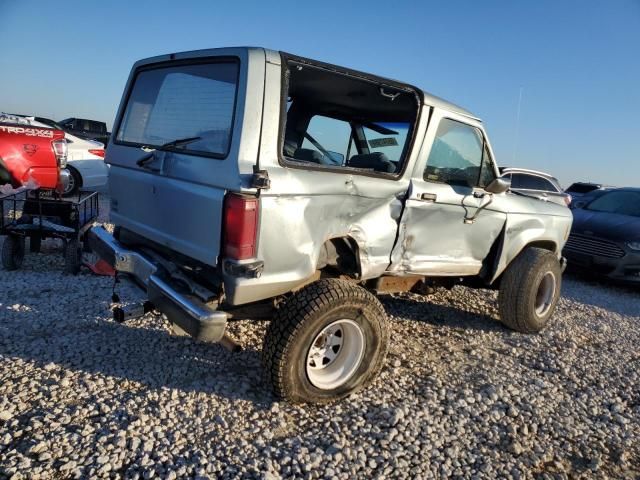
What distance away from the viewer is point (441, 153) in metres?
3.65

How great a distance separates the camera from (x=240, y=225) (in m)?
2.48

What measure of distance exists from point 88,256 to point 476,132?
15.7 feet

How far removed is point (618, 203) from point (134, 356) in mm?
8630

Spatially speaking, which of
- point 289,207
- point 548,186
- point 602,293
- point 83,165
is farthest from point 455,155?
point 83,165

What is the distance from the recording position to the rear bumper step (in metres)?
2.50

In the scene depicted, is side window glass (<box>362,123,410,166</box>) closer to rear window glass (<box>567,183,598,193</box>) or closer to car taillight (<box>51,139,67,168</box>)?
car taillight (<box>51,139,67,168</box>)

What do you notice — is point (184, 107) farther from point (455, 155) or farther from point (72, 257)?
point (72, 257)

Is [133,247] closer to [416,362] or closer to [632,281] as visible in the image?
[416,362]

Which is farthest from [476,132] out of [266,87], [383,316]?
[266,87]

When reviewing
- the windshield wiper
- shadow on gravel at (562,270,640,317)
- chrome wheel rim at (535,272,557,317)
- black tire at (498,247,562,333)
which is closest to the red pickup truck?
the windshield wiper

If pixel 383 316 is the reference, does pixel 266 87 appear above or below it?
above

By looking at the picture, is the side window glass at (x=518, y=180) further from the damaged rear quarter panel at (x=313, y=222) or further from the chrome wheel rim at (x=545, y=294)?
the damaged rear quarter panel at (x=313, y=222)

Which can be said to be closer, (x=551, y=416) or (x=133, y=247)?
(x=551, y=416)

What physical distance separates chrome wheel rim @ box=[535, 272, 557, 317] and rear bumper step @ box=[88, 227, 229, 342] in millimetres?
3586
